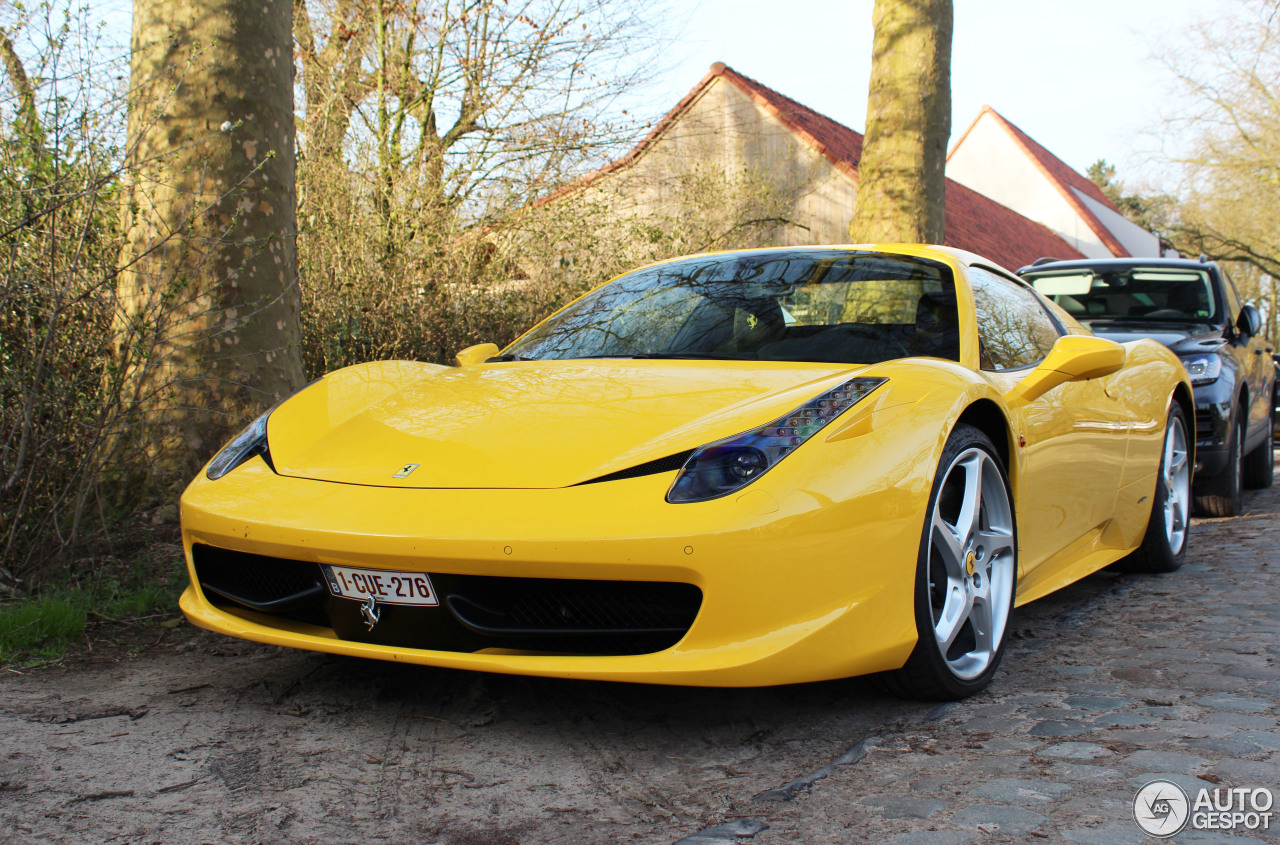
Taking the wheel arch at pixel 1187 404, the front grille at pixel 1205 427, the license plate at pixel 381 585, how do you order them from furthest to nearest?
1. the front grille at pixel 1205 427
2. the wheel arch at pixel 1187 404
3. the license plate at pixel 381 585

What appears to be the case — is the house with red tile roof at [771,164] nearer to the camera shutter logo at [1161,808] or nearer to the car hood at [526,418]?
the car hood at [526,418]

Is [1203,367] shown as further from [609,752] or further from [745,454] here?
[609,752]

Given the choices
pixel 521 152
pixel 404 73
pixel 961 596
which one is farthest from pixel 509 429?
pixel 404 73

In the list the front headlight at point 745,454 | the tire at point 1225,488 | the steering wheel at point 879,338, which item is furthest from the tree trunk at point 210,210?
the tire at point 1225,488

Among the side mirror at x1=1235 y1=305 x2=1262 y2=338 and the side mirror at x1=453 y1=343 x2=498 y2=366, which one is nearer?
the side mirror at x1=453 y1=343 x2=498 y2=366

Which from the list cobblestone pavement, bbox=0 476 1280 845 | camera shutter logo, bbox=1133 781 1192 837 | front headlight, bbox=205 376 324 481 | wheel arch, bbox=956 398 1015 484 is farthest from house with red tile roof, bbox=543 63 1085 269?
camera shutter logo, bbox=1133 781 1192 837

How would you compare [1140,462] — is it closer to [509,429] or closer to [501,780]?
[509,429]

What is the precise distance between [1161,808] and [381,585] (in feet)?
5.46

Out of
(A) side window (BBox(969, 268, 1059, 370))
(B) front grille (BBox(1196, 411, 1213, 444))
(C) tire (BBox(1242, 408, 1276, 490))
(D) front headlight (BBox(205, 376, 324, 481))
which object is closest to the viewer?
(D) front headlight (BBox(205, 376, 324, 481))

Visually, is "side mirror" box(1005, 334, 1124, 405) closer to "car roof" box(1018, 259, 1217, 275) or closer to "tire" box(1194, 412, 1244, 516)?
"tire" box(1194, 412, 1244, 516)

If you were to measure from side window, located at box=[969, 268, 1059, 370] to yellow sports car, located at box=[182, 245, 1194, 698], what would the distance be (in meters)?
0.02

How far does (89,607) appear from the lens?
3.51 metres

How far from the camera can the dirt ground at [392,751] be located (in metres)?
2.01

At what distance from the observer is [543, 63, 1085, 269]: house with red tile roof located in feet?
35.8
